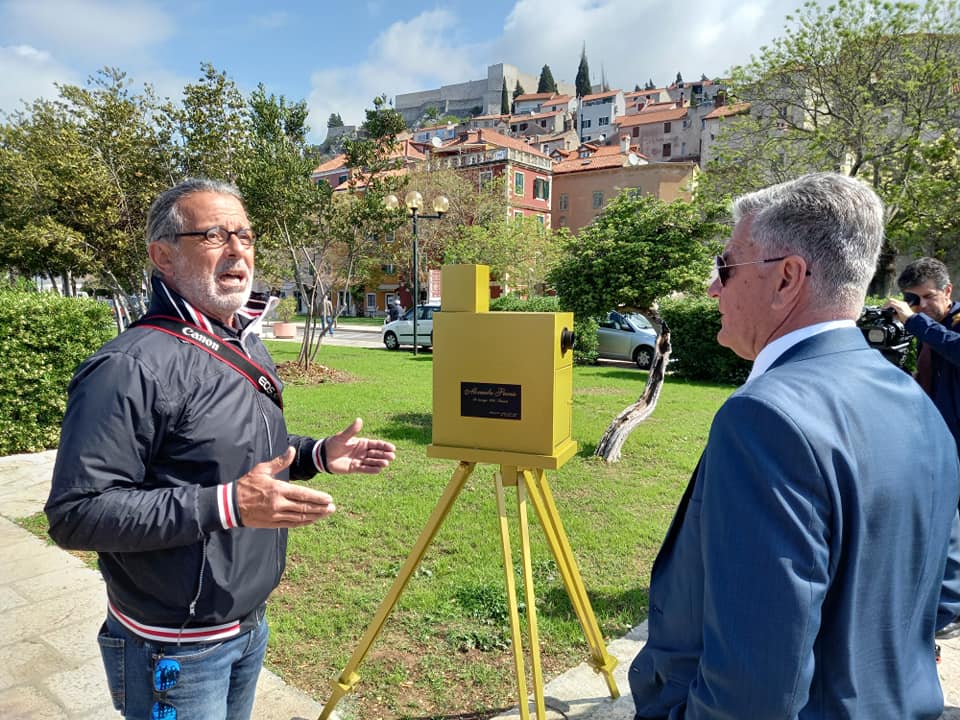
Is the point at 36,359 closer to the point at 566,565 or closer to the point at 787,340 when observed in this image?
the point at 566,565

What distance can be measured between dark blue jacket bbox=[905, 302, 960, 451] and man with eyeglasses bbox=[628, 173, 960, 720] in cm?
268

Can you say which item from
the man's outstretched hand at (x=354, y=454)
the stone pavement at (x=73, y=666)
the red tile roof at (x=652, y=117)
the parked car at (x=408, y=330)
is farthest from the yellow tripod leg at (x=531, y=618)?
the red tile roof at (x=652, y=117)

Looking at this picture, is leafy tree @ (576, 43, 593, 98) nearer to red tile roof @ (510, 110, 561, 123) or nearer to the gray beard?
red tile roof @ (510, 110, 561, 123)

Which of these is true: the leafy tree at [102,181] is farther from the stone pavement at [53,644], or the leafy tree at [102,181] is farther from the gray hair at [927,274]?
the gray hair at [927,274]

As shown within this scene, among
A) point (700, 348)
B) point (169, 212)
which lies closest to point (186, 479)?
point (169, 212)

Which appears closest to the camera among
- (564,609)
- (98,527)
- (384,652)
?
(98,527)

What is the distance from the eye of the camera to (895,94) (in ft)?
55.9

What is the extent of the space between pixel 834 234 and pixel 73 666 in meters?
4.11

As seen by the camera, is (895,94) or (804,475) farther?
(895,94)

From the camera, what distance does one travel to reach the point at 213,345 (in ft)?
6.20

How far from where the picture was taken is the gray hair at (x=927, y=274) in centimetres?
388

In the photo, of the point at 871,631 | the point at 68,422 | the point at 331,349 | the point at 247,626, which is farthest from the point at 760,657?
the point at 331,349

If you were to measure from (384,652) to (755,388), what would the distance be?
3.02 m

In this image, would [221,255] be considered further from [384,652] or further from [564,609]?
[564,609]
